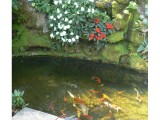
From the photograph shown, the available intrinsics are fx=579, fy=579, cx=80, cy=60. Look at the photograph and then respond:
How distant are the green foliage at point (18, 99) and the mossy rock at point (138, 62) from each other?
918 millimetres

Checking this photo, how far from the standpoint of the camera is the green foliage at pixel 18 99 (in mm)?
4527

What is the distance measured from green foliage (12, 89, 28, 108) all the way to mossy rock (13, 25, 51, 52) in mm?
347

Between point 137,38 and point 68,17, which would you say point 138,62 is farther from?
point 68,17

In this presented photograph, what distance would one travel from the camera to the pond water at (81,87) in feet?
14.9

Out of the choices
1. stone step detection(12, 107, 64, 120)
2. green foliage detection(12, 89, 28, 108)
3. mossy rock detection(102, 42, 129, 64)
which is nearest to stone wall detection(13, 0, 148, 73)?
mossy rock detection(102, 42, 129, 64)

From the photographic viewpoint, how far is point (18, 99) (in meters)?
4.52

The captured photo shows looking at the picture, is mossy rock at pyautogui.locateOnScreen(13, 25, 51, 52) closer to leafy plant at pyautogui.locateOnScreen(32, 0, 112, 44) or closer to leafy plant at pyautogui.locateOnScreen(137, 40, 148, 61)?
leafy plant at pyautogui.locateOnScreen(32, 0, 112, 44)

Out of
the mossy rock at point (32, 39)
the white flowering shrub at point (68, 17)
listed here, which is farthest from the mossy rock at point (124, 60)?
the mossy rock at point (32, 39)

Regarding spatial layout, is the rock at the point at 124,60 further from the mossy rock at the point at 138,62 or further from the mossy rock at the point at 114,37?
the mossy rock at the point at 114,37

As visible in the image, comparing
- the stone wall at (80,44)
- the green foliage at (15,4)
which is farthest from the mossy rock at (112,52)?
the green foliage at (15,4)

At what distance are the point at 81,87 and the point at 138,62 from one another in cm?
50

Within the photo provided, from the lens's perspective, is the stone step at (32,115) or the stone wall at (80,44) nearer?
the stone step at (32,115)

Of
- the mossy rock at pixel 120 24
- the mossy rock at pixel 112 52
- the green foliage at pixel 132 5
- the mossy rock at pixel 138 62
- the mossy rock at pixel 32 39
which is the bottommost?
the mossy rock at pixel 138 62

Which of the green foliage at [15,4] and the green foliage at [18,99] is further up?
the green foliage at [15,4]
